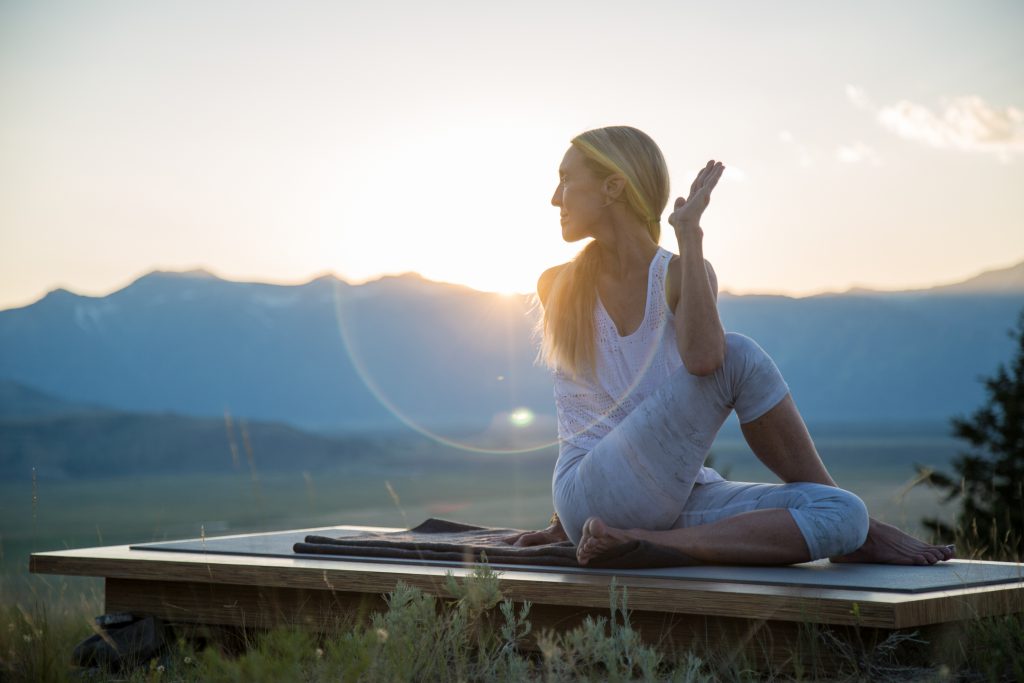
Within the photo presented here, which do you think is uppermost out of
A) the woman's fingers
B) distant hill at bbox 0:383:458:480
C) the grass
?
the woman's fingers

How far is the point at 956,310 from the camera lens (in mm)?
58438

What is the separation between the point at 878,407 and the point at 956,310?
11.3 metres

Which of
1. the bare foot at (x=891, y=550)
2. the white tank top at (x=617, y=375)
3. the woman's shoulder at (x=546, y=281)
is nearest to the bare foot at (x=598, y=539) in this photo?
the white tank top at (x=617, y=375)

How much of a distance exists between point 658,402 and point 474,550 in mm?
876

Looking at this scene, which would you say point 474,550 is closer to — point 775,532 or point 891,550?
point 775,532

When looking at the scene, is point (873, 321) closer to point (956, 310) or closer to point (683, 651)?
point (956, 310)

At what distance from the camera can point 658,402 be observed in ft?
8.75

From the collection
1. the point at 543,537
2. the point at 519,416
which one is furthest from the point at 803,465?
the point at 519,416

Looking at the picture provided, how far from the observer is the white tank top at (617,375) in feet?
9.57

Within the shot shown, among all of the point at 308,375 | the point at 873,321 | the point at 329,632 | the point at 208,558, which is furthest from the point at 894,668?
the point at 873,321

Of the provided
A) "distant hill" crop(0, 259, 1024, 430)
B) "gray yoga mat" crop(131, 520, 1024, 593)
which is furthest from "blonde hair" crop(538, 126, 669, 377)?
"distant hill" crop(0, 259, 1024, 430)

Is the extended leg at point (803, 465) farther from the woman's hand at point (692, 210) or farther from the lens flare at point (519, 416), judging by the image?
the lens flare at point (519, 416)

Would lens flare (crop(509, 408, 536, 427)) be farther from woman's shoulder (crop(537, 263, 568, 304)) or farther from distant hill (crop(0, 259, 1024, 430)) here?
distant hill (crop(0, 259, 1024, 430))

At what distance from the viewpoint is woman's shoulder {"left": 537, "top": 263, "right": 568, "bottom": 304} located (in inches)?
133
